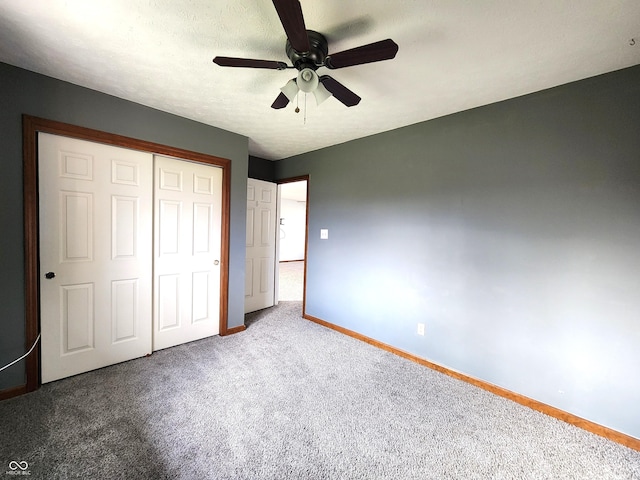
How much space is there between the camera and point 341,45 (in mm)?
1531

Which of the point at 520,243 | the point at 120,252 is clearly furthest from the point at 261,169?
the point at 520,243

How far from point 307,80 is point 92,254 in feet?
7.35

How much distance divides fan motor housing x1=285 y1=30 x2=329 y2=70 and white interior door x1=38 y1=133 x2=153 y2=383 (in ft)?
5.90

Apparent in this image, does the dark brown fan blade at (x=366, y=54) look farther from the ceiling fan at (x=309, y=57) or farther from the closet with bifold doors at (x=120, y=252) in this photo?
the closet with bifold doors at (x=120, y=252)

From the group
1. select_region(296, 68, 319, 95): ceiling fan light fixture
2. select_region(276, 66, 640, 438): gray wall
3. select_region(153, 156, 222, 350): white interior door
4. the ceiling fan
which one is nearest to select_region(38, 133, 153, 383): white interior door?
select_region(153, 156, 222, 350): white interior door

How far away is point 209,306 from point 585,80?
380 cm

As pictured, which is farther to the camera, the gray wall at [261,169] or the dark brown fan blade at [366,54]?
the gray wall at [261,169]

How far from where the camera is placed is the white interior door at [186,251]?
262 centimetres

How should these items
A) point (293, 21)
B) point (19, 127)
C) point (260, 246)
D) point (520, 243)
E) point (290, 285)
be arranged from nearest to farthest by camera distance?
1. point (293, 21)
2. point (19, 127)
3. point (520, 243)
4. point (260, 246)
5. point (290, 285)

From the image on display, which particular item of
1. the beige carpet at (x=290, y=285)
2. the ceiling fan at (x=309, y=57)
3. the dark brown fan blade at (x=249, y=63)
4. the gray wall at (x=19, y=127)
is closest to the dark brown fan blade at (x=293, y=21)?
the ceiling fan at (x=309, y=57)

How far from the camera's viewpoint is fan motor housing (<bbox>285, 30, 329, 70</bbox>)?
142 cm

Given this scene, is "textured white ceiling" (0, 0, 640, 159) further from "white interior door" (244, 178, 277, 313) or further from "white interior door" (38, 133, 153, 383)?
"white interior door" (244, 178, 277, 313)

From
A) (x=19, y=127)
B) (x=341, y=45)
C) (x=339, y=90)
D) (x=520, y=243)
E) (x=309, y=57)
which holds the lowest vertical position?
(x=520, y=243)

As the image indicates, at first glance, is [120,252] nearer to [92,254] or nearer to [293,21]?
[92,254]
